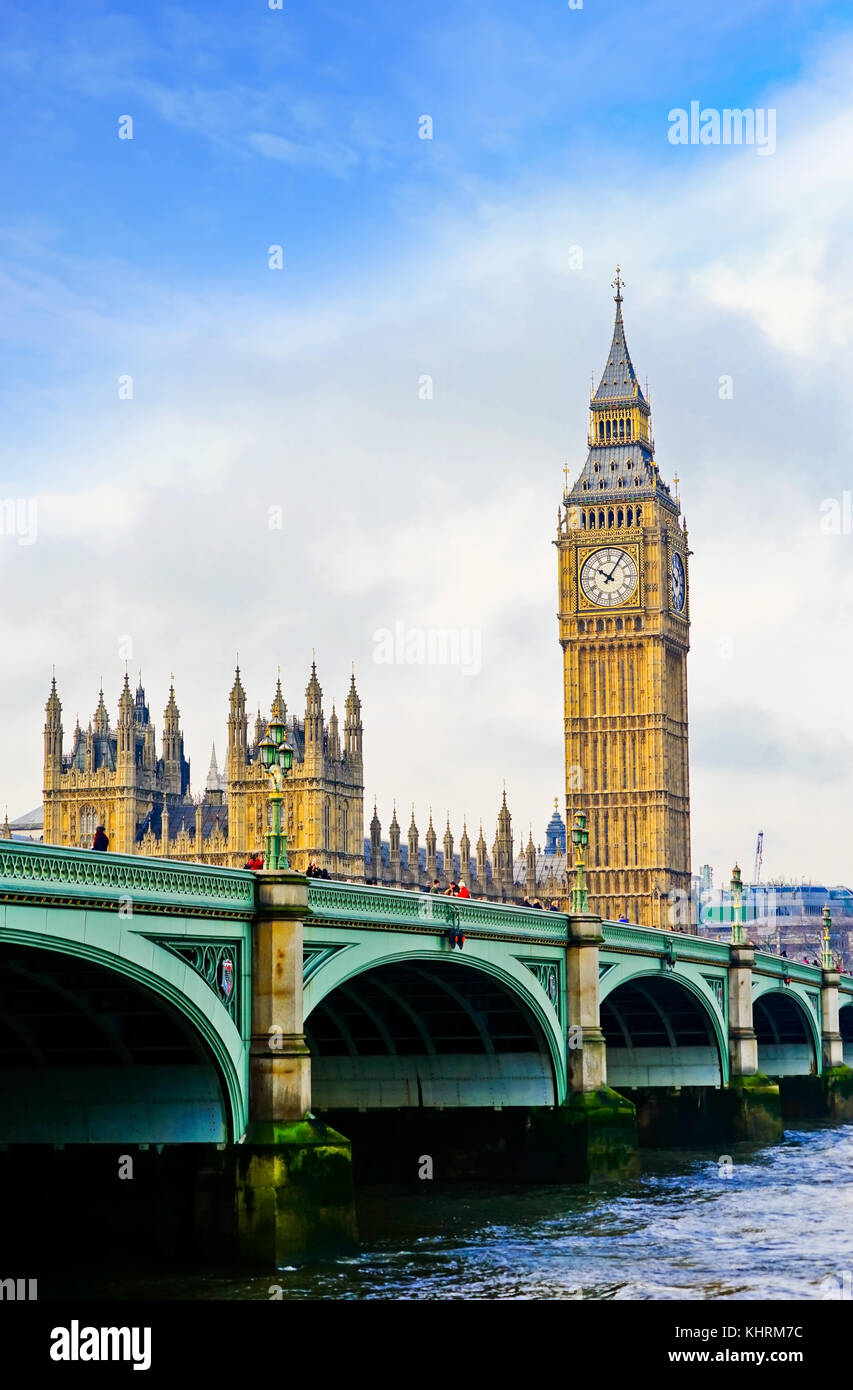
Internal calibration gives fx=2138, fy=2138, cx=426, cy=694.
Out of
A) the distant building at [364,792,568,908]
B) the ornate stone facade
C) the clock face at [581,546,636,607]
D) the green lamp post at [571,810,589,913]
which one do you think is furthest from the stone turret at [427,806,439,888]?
the green lamp post at [571,810,589,913]

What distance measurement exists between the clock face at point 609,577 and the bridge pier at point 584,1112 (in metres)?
75.6

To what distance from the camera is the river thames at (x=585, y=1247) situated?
94.7 ft

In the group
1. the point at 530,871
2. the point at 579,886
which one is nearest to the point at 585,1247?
the point at 579,886

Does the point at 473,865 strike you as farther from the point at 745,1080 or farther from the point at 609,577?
the point at 745,1080

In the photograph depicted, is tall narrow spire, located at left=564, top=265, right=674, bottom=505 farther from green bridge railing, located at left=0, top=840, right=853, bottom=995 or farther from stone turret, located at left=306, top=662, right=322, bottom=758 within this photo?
green bridge railing, located at left=0, top=840, right=853, bottom=995

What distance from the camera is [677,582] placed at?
121812 mm

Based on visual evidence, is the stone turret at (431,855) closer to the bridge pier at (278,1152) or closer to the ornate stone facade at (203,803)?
the ornate stone facade at (203,803)

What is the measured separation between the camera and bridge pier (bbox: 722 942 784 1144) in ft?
186

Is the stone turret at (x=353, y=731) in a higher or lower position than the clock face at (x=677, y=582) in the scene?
lower

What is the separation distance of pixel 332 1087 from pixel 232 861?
195 feet

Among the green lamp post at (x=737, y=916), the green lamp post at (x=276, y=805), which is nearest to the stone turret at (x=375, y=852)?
the green lamp post at (x=737, y=916)

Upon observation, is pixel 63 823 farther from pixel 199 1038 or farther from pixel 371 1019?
pixel 199 1038

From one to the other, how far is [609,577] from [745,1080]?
64.4 metres

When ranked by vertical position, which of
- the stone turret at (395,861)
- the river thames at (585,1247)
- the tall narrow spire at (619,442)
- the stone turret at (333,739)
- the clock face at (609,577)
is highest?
the tall narrow spire at (619,442)
